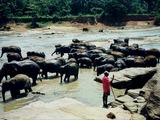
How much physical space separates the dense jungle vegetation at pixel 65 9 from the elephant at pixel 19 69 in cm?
4349

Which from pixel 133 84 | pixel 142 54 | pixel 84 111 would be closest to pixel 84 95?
pixel 133 84

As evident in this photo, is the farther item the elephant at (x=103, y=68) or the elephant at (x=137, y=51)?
the elephant at (x=137, y=51)

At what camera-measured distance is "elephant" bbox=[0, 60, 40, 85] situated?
16062mm

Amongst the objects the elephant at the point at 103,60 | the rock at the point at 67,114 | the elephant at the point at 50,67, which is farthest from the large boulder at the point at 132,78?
the elephant at the point at 103,60

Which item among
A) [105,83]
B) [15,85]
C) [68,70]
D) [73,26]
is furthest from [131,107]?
[73,26]

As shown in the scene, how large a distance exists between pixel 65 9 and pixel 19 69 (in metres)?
51.8

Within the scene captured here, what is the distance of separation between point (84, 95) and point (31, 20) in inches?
1872

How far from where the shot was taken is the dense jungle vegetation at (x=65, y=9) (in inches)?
2370

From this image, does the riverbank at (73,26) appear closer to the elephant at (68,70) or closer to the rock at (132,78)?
the elephant at (68,70)

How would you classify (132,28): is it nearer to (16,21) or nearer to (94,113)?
(16,21)

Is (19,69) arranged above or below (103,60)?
above

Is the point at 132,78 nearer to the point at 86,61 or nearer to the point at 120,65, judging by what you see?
the point at 120,65

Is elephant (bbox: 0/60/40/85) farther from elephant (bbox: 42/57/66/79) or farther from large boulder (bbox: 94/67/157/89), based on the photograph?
large boulder (bbox: 94/67/157/89)

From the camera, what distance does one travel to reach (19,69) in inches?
642
